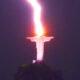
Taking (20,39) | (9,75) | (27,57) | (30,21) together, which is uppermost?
(30,21)

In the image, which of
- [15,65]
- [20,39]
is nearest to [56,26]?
[20,39]

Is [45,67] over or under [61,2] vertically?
under

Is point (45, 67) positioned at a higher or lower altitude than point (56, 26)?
lower

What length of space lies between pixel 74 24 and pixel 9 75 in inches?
27.3

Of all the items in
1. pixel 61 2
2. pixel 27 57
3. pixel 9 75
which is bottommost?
pixel 9 75

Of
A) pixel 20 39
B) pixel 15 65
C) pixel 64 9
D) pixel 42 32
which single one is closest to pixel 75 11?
pixel 64 9

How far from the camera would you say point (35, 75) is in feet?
6.79

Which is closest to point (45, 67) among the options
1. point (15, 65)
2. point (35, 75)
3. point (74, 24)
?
point (35, 75)

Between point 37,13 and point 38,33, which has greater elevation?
point 37,13

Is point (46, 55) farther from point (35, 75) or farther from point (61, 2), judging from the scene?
point (61, 2)

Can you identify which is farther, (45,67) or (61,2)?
(61,2)

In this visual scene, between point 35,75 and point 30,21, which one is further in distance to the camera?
point 30,21

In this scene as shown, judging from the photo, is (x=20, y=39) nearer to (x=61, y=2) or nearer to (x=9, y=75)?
(x=9, y=75)

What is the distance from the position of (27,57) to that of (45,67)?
0.83 ft
